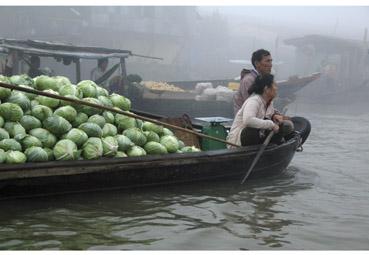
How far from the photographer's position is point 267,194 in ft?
19.5

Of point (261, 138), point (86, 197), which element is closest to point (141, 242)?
point (86, 197)

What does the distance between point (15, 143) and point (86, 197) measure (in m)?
0.95

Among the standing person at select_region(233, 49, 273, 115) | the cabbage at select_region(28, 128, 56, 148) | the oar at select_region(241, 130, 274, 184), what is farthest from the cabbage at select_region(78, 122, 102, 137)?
the standing person at select_region(233, 49, 273, 115)

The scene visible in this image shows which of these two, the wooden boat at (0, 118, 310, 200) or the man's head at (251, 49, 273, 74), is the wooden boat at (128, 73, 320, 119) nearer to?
the man's head at (251, 49, 273, 74)

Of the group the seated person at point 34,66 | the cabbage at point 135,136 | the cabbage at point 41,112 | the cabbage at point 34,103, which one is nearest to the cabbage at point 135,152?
the cabbage at point 135,136

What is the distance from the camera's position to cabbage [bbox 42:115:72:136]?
534cm

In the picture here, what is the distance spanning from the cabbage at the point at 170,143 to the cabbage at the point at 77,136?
1070 millimetres

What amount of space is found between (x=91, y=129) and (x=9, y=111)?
0.91m

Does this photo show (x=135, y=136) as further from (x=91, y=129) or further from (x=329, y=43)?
(x=329, y=43)

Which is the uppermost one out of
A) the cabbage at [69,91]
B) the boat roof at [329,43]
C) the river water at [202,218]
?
the boat roof at [329,43]

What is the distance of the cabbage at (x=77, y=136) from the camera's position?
5320mm

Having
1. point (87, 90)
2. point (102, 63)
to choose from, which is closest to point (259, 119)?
point (87, 90)

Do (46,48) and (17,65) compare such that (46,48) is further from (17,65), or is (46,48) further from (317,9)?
(317,9)

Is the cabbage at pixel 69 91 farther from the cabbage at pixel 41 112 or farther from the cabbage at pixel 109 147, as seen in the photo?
the cabbage at pixel 109 147
